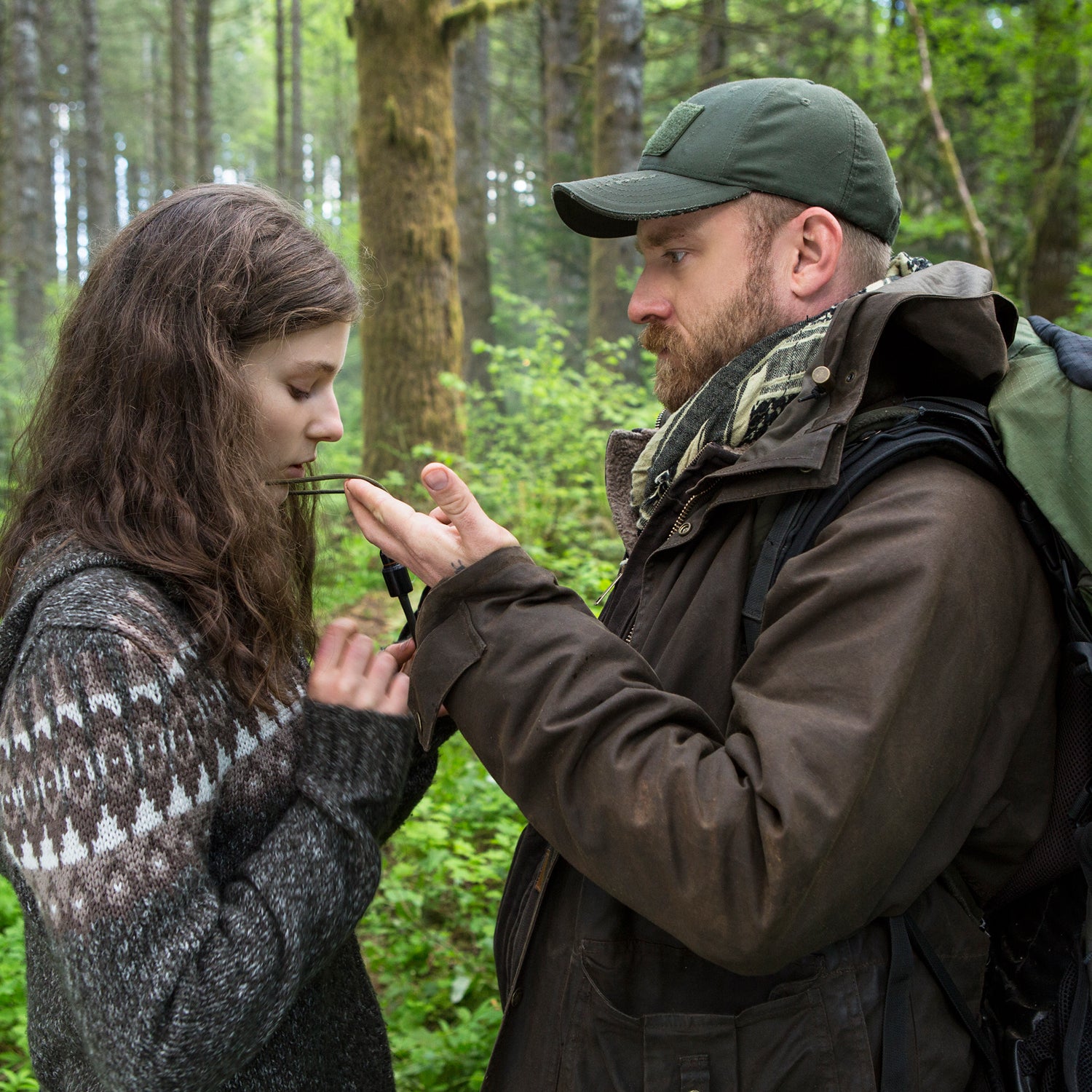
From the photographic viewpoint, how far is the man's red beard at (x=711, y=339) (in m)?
1.89

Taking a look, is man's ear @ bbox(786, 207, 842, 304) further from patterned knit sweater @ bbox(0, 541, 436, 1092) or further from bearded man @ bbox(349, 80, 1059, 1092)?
patterned knit sweater @ bbox(0, 541, 436, 1092)

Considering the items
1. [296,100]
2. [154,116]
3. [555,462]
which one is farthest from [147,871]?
[154,116]

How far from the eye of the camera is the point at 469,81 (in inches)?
593

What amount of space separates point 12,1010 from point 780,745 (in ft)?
11.1

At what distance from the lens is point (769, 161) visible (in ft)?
6.06

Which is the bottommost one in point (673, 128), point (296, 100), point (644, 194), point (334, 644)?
point (334, 644)

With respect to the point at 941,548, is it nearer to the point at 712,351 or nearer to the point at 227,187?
the point at 712,351

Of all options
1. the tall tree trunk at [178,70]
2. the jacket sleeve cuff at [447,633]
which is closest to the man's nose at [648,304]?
the jacket sleeve cuff at [447,633]

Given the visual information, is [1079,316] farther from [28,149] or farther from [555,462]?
[28,149]

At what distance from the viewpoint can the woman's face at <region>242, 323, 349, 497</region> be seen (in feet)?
5.89

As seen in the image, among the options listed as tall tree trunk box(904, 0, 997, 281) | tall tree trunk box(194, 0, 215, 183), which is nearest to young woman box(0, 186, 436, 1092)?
tall tree trunk box(904, 0, 997, 281)

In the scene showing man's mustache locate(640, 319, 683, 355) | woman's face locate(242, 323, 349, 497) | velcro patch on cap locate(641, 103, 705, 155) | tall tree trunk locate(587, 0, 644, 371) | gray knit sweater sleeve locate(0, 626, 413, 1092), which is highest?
tall tree trunk locate(587, 0, 644, 371)

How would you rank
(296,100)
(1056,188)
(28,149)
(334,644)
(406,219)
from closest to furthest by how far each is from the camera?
1. (334,644)
2. (406,219)
3. (1056,188)
4. (28,149)
5. (296,100)

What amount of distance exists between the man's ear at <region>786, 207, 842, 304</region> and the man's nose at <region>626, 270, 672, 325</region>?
269 millimetres
